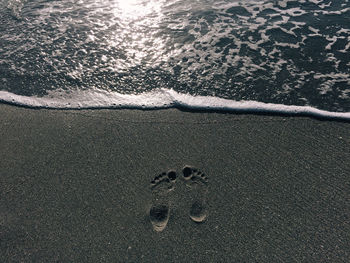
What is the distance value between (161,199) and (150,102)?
129cm

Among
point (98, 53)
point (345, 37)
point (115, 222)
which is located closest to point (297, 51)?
point (345, 37)

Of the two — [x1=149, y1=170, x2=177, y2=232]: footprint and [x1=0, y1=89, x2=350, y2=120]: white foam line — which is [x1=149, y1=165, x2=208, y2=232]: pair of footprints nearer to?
[x1=149, y1=170, x2=177, y2=232]: footprint

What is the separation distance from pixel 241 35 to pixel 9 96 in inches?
133

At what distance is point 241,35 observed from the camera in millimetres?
4270

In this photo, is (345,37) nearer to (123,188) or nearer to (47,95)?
(123,188)

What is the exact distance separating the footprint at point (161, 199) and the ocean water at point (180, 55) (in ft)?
3.34

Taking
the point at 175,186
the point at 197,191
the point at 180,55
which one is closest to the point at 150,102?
the point at 180,55

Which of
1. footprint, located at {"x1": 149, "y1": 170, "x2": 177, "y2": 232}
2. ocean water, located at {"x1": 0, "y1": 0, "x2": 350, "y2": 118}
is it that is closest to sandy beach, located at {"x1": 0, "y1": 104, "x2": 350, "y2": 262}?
footprint, located at {"x1": 149, "y1": 170, "x2": 177, "y2": 232}

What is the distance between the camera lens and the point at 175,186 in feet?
8.36

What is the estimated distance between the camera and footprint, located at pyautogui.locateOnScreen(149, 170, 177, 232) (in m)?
2.35

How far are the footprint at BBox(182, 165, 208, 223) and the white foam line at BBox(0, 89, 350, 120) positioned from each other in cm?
90

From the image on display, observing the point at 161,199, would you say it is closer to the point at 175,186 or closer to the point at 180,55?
the point at 175,186

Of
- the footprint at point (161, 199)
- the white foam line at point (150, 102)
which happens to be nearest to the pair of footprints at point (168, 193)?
the footprint at point (161, 199)

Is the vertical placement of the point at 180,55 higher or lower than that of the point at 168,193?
higher
